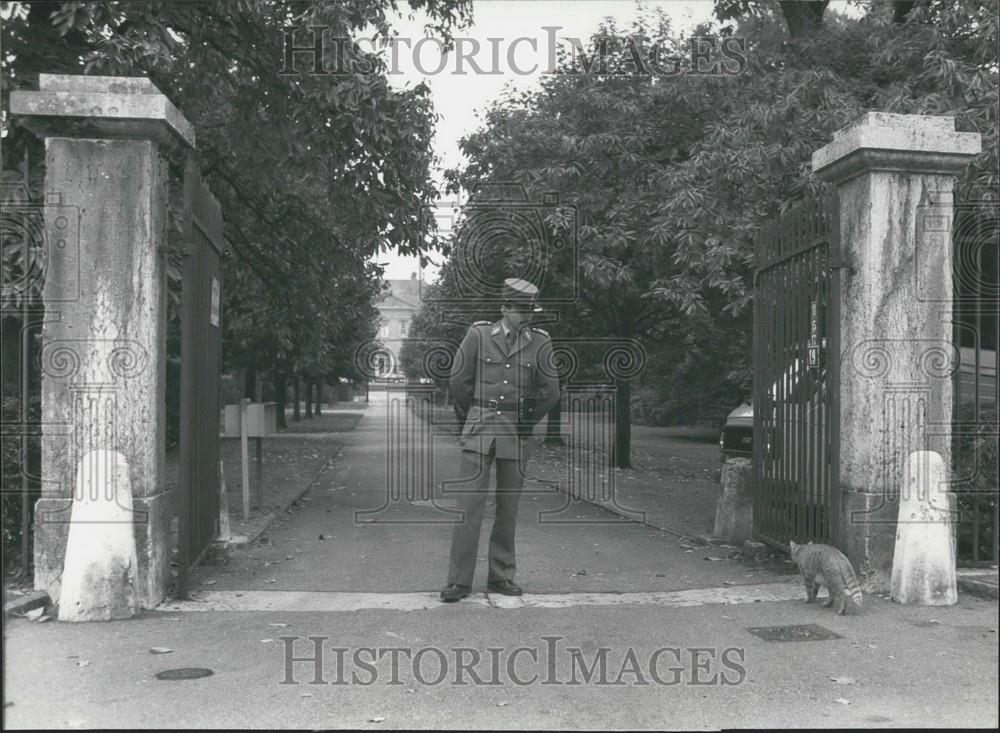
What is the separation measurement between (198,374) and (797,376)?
475 cm

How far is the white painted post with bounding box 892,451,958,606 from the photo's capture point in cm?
660

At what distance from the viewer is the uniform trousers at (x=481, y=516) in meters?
6.91

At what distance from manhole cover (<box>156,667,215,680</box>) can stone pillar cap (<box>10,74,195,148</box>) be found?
11.6 ft

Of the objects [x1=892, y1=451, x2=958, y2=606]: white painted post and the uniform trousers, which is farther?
the uniform trousers

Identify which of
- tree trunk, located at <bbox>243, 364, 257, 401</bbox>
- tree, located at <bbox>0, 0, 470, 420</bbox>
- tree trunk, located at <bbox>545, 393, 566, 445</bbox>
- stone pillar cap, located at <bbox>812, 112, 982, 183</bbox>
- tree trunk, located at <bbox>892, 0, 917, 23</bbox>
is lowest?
tree trunk, located at <bbox>545, 393, 566, 445</bbox>

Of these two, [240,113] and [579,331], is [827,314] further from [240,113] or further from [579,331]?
[579,331]

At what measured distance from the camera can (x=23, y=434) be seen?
22.3ft

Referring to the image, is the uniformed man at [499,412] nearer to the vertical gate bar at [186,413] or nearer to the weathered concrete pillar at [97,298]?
the vertical gate bar at [186,413]

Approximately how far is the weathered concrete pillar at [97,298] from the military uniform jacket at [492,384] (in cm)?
220

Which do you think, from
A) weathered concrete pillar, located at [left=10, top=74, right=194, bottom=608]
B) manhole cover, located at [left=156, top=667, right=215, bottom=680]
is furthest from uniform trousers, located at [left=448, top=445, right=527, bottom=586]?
manhole cover, located at [left=156, top=667, right=215, bottom=680]

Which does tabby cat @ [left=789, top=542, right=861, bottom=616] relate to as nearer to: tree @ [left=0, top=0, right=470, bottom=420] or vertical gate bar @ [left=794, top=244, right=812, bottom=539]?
vertical gate bar @ [left=794, top=244, right=812, bottom=539]

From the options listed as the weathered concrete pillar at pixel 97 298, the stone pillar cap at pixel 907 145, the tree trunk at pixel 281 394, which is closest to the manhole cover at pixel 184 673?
the weathered concrete pillar at pixel 97 298

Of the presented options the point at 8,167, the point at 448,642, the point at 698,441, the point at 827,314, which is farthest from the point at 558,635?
the point at 698,441

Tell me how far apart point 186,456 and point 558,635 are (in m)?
2.97
